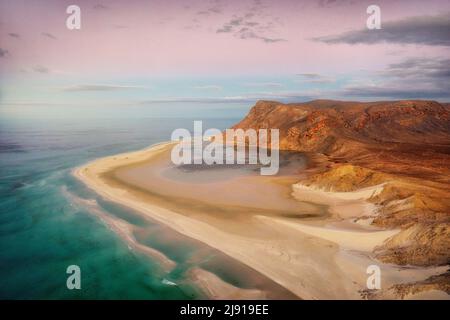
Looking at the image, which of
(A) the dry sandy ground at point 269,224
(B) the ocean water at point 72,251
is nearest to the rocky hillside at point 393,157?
(A) the dry sandy ground at point 269,224

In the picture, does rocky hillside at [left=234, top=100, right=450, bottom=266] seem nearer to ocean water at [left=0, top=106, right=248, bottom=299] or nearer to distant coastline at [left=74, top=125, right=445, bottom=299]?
distant coastline at [left=74, top=125, right=445, bottom=299]

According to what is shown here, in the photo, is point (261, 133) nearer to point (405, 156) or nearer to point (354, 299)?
point (405, 156)

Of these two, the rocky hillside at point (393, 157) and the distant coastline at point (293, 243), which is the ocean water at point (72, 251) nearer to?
the distant coastline at point (293, 243)

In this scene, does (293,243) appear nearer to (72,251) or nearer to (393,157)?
(72,251)

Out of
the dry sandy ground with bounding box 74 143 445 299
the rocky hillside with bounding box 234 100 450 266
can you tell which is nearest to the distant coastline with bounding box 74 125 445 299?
the dry sandy ground with bounding box 74 143 445 299

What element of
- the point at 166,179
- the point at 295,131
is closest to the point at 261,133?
the point at 295,131
